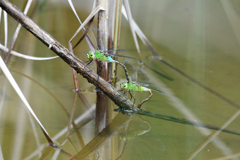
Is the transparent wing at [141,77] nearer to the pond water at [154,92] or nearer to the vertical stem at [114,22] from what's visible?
the pond water at [154,92]

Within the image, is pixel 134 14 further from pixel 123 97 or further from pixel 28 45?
pixel 123 97

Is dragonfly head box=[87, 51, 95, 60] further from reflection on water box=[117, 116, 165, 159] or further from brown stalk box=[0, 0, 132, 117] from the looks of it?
reflection on water box=[117, 116, 165, 159]

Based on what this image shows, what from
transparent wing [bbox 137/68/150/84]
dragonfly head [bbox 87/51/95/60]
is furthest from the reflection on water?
dragonfly head [bbox 87/51/95/60]

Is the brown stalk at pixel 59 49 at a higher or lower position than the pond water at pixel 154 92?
higher

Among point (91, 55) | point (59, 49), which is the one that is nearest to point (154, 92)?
point (91, 55)

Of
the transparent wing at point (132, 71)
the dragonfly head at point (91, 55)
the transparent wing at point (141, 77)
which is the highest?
the dragonfly head at point (91, 55)

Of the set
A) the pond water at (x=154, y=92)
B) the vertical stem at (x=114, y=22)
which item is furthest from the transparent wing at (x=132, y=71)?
the vertical stem at (x=114, y=22)

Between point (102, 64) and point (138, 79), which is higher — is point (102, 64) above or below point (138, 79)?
above

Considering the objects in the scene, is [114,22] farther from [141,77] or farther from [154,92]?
[154,92]

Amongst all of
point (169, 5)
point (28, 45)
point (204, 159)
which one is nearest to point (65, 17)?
point (28, 45)
